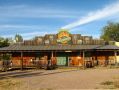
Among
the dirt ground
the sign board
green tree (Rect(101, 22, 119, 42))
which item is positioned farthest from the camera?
green tree (Rect(101, 22, 119, 42))

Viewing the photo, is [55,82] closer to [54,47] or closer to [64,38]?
[54,47]

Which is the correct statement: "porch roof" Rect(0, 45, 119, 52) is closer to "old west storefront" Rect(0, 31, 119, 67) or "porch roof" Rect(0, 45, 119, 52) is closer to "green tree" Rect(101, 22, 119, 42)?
"old west storefront" Rect(0, 31, 119, 67)

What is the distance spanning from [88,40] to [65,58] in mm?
4344

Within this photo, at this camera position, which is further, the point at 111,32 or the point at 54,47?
the point at 111,32

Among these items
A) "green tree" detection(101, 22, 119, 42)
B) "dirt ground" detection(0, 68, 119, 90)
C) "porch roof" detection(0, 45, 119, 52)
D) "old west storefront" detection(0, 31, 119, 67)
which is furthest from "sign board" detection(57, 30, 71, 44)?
"green tree" detection(101, 22, 119, 42)

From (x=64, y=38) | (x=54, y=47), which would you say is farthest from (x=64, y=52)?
(x=64, y=38)

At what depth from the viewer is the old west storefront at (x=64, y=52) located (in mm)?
43781

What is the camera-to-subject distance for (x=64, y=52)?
148 ft

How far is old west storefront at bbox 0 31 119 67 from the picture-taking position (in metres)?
43.8

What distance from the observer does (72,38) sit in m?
45.7

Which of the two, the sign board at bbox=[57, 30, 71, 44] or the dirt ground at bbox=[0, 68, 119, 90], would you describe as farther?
the sign board at bbox=[57, 30, 71, 44]

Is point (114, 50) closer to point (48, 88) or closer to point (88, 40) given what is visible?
point (88, 40)

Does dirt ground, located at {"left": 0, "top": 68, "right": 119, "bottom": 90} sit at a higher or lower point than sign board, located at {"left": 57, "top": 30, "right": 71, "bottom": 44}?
lower

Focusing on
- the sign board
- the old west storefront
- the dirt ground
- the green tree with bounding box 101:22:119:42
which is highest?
the green tree with bounding box 101:22:119:42
